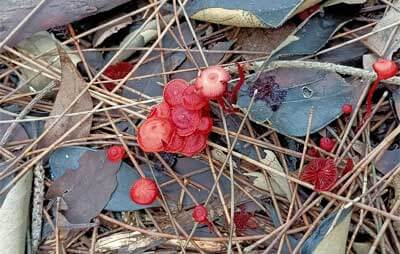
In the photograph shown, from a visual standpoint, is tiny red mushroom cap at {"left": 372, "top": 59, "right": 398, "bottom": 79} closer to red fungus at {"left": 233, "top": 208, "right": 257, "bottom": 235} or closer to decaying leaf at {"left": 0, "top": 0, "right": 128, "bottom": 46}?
red fungus at {"left": 233, "top": 208, "right": 257, "bottom": 235}

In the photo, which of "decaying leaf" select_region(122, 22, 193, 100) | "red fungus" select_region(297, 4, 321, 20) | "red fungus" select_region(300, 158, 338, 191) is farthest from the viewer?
"decaying leaf" select_region(122, 22, 193, 100)

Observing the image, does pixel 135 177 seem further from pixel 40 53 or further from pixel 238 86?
pixel 40 53

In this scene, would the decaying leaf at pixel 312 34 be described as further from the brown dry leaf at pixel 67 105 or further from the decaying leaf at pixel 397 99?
the brown dry leaf at pixel 67 105

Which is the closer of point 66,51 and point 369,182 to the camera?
point 369,182

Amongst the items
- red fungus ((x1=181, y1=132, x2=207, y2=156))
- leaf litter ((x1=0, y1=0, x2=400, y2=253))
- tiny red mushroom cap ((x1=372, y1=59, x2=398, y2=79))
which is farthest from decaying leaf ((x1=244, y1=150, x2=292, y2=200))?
tiny red mushroom cap ((x1=372, y1=59, x2=398, y2=79))

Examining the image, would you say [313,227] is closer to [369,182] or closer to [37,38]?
[369,182]

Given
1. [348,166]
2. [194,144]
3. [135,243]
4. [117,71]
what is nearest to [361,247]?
[348,166]

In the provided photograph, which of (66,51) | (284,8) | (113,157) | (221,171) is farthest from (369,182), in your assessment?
(66,51)
